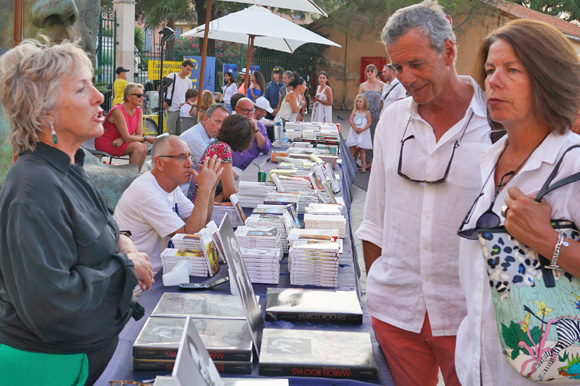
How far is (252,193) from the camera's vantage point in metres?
4.80

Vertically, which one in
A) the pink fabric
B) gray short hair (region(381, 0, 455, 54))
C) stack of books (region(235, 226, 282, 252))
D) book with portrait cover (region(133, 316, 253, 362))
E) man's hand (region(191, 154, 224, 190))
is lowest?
the pink fabric

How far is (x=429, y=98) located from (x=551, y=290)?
3.02 feet

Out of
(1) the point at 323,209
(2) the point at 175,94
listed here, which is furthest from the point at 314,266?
(2) the point at 175,94

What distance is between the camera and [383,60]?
31734 mm

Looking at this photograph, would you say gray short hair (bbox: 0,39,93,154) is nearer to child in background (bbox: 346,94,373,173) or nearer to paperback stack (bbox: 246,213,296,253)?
paperback stack (bbox: 246,213,296,253)

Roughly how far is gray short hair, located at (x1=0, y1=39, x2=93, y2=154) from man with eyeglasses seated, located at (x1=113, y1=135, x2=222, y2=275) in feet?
6.15

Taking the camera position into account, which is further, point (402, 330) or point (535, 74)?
point (402, 330)

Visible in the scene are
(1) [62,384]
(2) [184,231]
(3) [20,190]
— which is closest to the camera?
(3) [20,190]

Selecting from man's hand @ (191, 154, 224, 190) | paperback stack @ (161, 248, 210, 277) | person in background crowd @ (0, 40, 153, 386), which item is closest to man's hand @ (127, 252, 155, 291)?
person in background crowd @ (0, 40, 153, 386)

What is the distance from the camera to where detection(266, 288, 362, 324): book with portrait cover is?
2541 mm

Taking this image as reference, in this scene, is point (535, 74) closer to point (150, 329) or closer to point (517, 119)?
point (517, 119)

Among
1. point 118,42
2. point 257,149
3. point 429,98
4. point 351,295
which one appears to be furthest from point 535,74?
point 118,42

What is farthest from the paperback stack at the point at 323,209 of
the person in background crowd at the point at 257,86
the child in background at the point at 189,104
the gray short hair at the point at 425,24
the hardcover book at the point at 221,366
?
the person in background crowd at the point at 257,86

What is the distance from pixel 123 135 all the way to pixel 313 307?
6.62 meters
